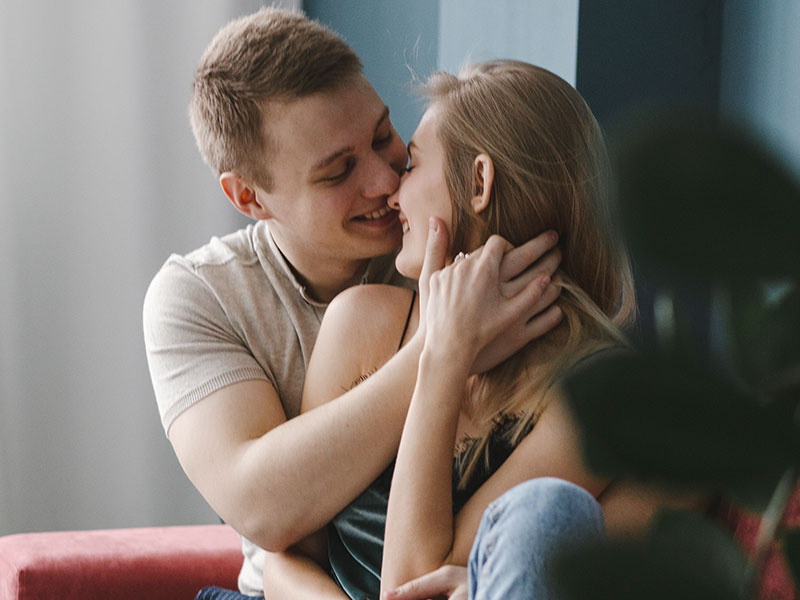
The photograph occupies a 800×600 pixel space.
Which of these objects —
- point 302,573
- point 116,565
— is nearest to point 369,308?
point 302,573

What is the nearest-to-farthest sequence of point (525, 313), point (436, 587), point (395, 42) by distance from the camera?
point (436, 587) < point (525, 313) < point (395, 42)

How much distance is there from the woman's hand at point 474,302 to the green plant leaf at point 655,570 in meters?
0.88

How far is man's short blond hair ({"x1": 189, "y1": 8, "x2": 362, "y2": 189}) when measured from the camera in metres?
1.42

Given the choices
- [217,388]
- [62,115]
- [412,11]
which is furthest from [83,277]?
[217,388]

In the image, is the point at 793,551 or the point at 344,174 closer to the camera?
the point at 793,551

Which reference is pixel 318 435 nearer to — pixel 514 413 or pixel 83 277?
pixel 514 413

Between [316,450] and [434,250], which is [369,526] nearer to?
[316,450]

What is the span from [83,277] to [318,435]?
61.3 inches

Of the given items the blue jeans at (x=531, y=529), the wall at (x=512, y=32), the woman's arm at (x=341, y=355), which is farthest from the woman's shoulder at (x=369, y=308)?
the wall at (x=512, y=32)

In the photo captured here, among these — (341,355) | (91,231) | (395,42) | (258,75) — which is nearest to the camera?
(341,355)

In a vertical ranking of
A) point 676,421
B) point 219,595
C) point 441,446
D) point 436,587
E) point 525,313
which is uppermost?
point 676,421

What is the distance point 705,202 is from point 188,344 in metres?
1.26

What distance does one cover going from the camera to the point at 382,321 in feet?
4.44

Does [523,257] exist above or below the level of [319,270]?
above
